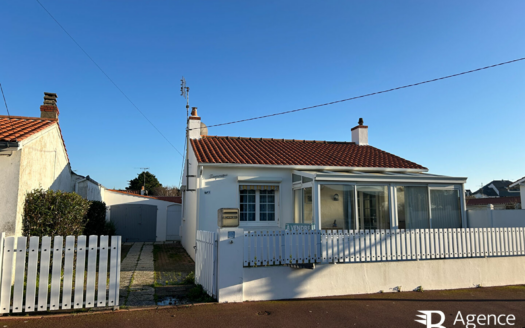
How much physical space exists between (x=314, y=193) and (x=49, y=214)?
274 inches

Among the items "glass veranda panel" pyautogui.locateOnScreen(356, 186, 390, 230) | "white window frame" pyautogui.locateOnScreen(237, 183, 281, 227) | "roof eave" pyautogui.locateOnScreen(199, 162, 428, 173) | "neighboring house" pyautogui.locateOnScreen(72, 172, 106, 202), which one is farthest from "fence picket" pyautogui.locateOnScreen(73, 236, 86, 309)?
"neighboring house" pyautogui.locateOnScreen(72, 172, 106, 202)

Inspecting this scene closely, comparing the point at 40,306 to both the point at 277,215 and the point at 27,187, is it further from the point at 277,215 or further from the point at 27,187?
the point at 277,215

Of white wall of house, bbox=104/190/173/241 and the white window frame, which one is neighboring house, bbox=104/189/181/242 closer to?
white wall of house, bbox=104/190/173/241

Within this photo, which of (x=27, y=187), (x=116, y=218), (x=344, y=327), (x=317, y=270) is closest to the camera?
(x=344, y=327)

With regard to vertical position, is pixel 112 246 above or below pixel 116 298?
above

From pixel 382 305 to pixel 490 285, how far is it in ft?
12.3

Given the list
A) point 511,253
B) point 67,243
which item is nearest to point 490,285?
point 511,253

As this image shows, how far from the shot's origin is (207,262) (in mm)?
7543

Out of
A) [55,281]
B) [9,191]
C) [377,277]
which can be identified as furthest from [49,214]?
[377,277]

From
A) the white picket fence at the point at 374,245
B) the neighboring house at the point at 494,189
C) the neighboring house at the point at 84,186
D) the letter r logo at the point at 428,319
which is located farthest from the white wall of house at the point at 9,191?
the neighboring house at the point at 494,189

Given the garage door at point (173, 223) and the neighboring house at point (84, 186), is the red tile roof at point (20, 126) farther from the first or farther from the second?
the garage door at point (173, 223)

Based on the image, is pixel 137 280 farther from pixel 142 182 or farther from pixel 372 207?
pixel 142 182

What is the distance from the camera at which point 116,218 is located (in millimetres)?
18828

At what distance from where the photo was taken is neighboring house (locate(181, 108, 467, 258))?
1094 cm
